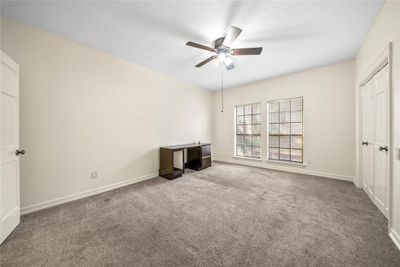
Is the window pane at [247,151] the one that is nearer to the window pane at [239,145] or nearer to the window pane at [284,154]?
the window pane at [239,145]

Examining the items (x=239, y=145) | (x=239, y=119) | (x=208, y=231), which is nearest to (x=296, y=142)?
(x=239, y=145)

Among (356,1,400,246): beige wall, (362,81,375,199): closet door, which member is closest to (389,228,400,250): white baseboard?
(356,1,400,246): beige wall

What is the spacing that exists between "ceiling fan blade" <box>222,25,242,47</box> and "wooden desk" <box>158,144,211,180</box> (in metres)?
2.50

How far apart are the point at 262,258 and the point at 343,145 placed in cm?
357

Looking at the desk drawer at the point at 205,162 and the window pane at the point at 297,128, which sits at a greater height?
the window pane at the point at 297,128

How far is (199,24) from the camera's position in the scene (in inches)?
83.4

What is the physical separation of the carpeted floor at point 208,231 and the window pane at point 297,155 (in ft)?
4.25

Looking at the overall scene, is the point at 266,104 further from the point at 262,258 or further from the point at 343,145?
the point at 262,258

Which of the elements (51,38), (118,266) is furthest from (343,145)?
(51,38)

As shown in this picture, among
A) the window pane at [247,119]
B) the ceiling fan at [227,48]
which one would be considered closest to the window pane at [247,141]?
the window pane at [247,119]

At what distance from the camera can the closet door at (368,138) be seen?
2.45 m

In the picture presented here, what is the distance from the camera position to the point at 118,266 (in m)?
1.30

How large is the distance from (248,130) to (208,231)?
3.99 meters

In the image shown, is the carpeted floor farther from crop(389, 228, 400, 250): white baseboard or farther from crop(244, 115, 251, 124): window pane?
crop(244, 115, 251, 124): window pane
